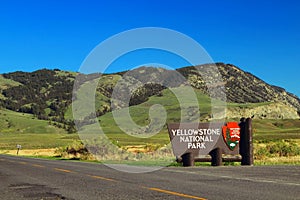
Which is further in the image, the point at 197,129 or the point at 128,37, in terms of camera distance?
the point at 197,129

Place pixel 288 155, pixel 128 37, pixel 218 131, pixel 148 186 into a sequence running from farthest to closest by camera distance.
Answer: pixel 288 155 → pixel 218 131 → pixel 128 37 → pixel 148 186

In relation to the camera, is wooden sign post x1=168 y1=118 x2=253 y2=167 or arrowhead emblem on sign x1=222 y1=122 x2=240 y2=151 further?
arrowhead emblem on sign x1=222 y1=122 x2=240 y2=151

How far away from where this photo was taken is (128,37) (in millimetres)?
21500

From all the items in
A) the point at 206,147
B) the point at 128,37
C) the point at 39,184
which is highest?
the point at 128,37

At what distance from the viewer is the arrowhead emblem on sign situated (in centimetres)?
2261

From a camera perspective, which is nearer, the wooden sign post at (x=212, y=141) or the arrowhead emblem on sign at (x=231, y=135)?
the wooden sign post at (x=212, y=141)

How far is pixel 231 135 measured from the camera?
22.7 m

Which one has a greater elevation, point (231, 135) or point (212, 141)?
point (231, 135)

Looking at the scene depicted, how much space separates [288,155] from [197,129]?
10775 millimetres

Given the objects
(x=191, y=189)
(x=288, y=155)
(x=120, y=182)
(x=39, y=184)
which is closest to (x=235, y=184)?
(x=191, y=189)

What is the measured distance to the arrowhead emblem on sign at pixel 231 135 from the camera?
22.6m

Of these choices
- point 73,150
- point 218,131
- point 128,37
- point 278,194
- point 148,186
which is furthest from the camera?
point 73,150

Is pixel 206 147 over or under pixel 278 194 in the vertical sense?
over

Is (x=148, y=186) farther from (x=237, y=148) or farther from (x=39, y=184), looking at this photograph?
(x=237, y=148)
